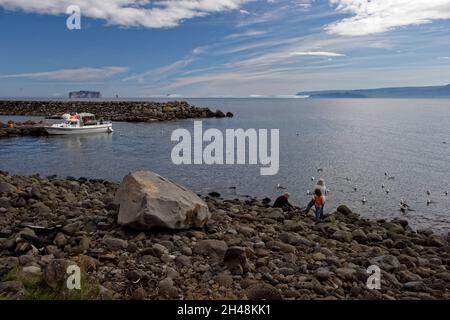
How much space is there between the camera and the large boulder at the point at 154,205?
1096 cm

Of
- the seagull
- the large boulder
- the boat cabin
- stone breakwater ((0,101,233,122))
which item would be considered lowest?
the seagull

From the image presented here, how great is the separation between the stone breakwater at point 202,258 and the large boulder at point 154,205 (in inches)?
13.8

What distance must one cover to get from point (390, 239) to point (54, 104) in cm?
10604

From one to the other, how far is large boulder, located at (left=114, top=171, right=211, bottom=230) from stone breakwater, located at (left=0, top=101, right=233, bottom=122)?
68535mm

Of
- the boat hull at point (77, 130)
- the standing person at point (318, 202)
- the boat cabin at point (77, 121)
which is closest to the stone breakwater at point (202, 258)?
the standing person at point (318, 202)

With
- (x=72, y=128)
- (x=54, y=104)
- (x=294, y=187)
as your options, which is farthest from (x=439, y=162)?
(x=54, y=104)

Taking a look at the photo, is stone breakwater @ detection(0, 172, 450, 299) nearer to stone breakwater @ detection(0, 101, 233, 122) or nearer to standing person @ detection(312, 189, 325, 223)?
standing person @ detection(312, 189, 325, 223)

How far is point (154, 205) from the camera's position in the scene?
36.0 feet

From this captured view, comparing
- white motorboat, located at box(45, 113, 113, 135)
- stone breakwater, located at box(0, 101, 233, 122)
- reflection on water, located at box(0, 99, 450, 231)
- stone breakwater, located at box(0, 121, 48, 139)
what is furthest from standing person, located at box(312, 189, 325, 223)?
stone breakwater, located at box(0, 101, 233, 122)

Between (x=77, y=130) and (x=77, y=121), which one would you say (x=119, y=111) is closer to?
(x=77, y=121)

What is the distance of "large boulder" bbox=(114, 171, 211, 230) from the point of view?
432 inches

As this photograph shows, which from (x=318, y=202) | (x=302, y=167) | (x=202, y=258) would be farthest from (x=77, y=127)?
(x=202, y=258)

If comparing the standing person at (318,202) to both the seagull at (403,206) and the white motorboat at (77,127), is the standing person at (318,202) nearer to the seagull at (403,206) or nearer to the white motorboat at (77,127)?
the seagull at (403,206)
